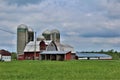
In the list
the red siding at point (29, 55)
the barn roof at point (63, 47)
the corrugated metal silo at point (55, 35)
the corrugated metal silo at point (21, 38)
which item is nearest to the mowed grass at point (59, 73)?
the red siding at point (29, 55)

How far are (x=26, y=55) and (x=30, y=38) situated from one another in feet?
35.4

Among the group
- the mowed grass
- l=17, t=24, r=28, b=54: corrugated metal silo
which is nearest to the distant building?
l=17, t=24, r=28, b=54: corrugated metal silo

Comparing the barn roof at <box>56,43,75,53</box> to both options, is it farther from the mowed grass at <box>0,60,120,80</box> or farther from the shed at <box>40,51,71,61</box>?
the mowed grass at <box>0,60,120,80</box>

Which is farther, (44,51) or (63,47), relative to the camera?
(63,47)

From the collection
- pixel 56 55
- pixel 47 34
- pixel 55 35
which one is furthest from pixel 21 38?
pixel 56 55

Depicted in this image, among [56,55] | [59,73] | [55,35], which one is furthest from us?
[55,35]

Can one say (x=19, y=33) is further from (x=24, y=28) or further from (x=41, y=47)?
(x=41, y=47)

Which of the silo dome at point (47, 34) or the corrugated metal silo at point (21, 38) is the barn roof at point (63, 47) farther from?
the corrugated metal silo at point (21, 38)

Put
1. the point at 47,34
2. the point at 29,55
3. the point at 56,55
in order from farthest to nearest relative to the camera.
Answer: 1. the point at 47,34
2. the point at 29,55
3. the point at 56,55

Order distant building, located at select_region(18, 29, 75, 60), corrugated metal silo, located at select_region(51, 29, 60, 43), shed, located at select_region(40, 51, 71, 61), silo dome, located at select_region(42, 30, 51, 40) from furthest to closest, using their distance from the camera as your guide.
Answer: silo dome, located at select_region(42, 30, 51, 40) → corrugated metal silo, located at select_region(51, 29, 60, 43) → distant building, located at select_region(18, 29, 75, 60) → shed, located at select_region(40, 51, 71, 61)

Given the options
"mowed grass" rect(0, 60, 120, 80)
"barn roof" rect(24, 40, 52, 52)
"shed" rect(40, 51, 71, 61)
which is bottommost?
"mowed grass" rect(0, 60, 120, 80)

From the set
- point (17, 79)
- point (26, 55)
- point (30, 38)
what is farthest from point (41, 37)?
point (17, 79)

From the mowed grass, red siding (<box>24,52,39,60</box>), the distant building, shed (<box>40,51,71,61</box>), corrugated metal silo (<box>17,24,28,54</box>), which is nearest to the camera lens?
the mowed grass

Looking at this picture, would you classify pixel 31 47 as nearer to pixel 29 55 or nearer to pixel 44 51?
pixel 29 55
